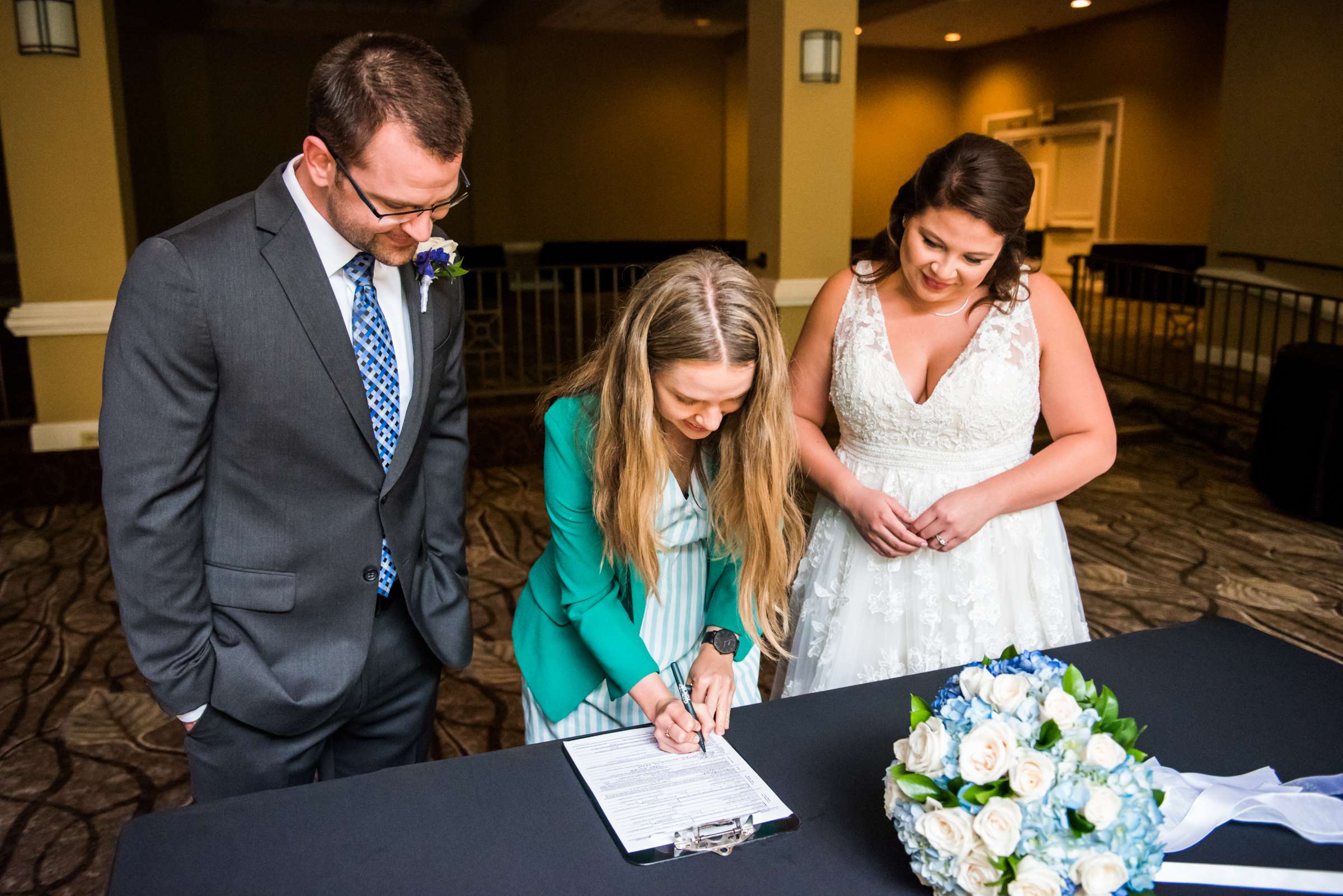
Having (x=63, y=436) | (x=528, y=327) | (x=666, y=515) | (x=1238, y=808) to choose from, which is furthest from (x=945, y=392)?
(x=528, y=327)

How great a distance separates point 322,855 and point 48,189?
17.4ft

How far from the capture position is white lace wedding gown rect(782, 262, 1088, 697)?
7.13 feet

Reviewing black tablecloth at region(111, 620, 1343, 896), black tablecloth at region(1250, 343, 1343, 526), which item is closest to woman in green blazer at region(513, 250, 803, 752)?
black tablecloth at region(111, 620, 1343, 896)

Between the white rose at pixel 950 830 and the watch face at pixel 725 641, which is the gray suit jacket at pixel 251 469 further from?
the white rose at pixel 950 830

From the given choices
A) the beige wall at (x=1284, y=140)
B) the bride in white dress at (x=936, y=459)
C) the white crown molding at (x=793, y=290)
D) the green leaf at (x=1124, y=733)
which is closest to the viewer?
the green leaf at (x=1124, y=733)

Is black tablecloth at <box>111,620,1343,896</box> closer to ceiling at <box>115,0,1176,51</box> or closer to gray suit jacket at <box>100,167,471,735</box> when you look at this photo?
gray suit jacket at <box>100,167,471,735</box>

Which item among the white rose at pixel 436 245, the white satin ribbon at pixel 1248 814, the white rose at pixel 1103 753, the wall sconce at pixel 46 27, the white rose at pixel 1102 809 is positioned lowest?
the white satin ribbon at pixel 1248 814

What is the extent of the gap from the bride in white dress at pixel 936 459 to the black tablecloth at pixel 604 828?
529 millimetres

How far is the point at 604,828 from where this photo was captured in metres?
1.31

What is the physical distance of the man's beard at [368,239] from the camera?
1.51 m

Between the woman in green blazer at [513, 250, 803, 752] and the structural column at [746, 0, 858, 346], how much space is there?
→ 14.7ft

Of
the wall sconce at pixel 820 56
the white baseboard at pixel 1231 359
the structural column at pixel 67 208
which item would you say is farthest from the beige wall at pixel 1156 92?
the structural column at pixel 67 208

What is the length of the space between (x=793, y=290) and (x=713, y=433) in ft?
15.2

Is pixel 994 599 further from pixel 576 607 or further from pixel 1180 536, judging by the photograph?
pixel 1180 536
